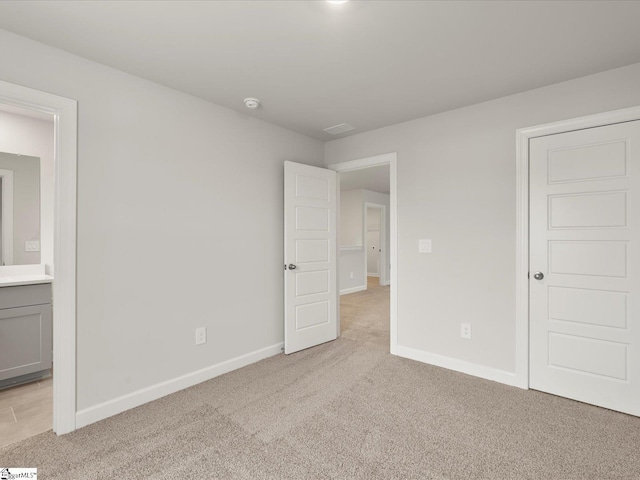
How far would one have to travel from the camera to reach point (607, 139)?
2.27 m

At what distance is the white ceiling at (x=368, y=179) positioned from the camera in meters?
5.60

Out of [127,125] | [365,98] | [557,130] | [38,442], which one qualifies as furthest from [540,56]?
[38,442]

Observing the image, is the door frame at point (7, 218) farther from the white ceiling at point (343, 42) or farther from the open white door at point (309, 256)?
the open white door at point (309, 256)

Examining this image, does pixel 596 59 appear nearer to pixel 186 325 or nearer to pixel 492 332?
pixel 492 332

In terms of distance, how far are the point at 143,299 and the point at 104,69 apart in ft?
5.29

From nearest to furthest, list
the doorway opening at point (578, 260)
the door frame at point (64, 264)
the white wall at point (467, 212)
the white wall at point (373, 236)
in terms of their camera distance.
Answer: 1. the door frame at point (64, 264)
2. the doorway opening at point (578, 260)
3. the white wall at point (467, 212)
4. the white wall at point (373, 236)

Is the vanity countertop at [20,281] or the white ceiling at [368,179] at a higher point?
the white ceiling at [368,179]

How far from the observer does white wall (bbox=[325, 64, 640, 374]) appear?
2.51m

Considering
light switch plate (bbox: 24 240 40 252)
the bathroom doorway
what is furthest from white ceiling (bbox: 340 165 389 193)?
light switch plate (bbox: 24 240 40 252)

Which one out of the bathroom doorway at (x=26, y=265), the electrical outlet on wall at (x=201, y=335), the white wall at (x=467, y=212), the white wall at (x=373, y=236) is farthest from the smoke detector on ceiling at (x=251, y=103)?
the white wall at (x=373, y=236)

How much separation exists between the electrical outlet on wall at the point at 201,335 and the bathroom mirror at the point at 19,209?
73.8 inches

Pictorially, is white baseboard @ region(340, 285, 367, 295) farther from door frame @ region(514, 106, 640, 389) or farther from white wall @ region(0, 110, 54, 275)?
white wall @ region(0, 110, 54, 275)

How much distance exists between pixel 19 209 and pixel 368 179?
5.24m

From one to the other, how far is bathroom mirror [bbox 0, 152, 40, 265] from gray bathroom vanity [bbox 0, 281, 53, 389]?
1.96ft
